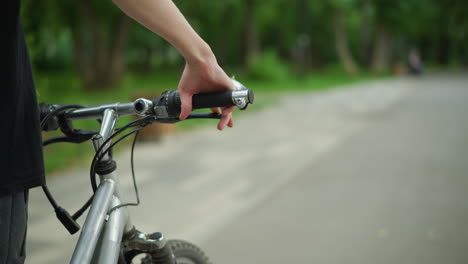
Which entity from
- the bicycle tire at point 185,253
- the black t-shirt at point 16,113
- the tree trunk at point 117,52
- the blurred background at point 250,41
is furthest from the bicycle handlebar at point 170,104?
the tree trunk at point 117,52

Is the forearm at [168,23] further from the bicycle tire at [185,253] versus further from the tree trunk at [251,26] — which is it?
the tree trunk at [251,26]

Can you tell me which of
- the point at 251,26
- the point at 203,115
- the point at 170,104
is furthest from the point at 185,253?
the point at 251,26

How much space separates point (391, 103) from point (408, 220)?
9.90 metres

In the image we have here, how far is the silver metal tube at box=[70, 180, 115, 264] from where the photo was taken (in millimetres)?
1232

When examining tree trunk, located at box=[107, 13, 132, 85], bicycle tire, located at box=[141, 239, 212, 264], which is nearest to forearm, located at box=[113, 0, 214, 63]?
bicycle tire, located at box=[141, 239, 212, 264]

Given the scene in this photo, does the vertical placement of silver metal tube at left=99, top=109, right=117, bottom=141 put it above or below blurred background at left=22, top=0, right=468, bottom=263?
above

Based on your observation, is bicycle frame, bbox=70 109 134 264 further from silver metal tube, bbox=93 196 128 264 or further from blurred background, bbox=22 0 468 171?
blurred background, bbox=22 0 468 171

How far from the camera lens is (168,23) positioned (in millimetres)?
1156

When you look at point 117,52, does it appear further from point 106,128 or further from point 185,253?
point 106,128

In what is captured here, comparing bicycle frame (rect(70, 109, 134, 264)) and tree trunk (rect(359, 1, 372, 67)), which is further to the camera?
tree trunk (rect(359, 1, 372, 67))

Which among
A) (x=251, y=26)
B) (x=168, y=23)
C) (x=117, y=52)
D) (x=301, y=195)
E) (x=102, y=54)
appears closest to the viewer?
(x=168, y=23)

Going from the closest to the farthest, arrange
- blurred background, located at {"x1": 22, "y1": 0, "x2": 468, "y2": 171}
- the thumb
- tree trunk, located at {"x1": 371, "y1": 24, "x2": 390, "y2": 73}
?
the thumb < blurred background, located at {"x1": 22, "y1": 0, "x2": 468, "y2": 171} < tree trunk, located at {"x1": 371, "y1": 24, "x2": 390, "y2": 73}

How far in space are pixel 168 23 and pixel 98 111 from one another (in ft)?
1.36

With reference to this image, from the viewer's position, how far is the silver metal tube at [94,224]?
4.04 feet
